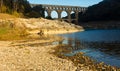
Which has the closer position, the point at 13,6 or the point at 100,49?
the point at 100,49

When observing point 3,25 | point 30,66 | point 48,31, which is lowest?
point 48,31

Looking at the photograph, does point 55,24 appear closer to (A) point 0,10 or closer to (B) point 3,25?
(A) point 0,10

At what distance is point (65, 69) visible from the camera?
29.6m

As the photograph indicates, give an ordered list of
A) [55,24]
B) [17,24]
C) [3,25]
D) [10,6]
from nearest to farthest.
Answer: [3,25] → [17,24] → [10,6] → [55,24]

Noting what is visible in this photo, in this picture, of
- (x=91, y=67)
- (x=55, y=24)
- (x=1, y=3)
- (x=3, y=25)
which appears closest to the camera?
(x=91, y=67)

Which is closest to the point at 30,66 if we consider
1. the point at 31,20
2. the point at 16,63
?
the point at 16,63

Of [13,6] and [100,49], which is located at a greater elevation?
[13,6]

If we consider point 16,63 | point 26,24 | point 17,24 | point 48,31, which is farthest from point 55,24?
point 16,63

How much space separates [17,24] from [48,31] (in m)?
32.0

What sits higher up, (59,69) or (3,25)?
(59,69)

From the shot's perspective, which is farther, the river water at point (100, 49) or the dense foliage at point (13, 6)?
the dense foliage at point (13, 6)

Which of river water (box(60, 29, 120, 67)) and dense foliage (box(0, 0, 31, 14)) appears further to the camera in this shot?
dense foliage (box(0, 0, 31, 14))

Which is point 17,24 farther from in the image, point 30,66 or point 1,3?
point 30,66

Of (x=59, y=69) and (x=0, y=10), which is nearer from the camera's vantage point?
(x=59, y=69)
